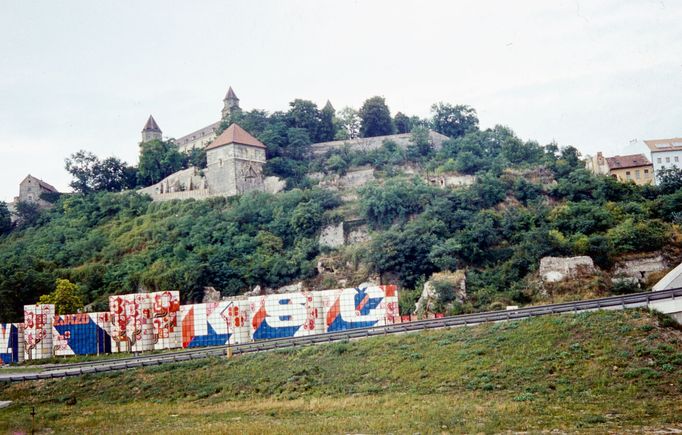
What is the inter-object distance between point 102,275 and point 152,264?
4.26 metres

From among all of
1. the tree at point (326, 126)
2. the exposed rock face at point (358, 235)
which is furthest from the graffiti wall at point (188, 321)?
the tree at point (326, 126)

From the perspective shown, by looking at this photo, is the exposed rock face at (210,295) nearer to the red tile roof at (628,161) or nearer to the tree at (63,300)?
the tree at (63,300)

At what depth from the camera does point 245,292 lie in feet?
173

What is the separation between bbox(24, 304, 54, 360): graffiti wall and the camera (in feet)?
144

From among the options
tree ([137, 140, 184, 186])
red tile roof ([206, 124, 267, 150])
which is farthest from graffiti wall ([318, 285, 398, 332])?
tree ([137, 140, 184, 186])

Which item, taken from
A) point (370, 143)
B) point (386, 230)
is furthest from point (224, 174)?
point (386, 230)

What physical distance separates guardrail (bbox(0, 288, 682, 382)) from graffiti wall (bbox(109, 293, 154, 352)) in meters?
3.49

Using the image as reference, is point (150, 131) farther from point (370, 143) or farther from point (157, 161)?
point (370, 143)

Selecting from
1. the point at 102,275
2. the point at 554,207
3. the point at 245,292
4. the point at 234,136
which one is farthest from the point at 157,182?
the point at 554,207

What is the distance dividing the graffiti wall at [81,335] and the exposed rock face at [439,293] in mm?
19792

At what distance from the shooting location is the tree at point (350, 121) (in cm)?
8491

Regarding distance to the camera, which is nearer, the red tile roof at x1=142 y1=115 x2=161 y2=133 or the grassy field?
the grassy field

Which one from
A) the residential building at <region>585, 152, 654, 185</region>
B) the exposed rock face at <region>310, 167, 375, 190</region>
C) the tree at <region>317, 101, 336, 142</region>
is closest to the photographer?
the exposed rock face at <region>310, 167, 375, 190</region>

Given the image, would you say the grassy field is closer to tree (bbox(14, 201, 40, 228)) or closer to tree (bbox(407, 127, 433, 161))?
tree (bbox(407, 127, 433, 161))
